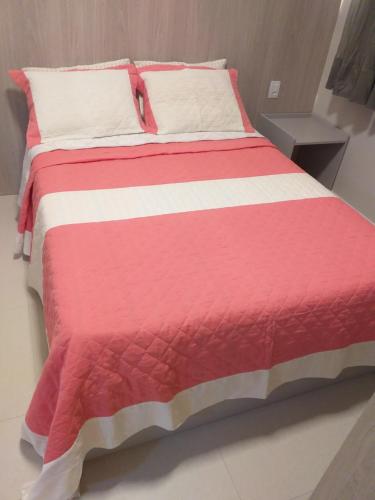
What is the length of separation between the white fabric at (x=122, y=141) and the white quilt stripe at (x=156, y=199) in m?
0.41

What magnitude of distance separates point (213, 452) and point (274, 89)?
7.33 feet

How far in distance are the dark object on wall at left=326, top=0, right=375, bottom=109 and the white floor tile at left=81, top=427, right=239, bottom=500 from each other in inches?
78.6

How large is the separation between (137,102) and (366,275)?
4.82 feet

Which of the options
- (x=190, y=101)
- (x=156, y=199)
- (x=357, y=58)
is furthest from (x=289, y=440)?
(x=357, y=58)

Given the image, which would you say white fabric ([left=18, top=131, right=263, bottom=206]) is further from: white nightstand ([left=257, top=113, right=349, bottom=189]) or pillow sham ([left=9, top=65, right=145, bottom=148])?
white nightstand ([left=257, top=113, right=349, bottom=189])

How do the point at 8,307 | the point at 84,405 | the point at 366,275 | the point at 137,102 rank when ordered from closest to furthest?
the point at 84,405
the point at 366,275
the point at 8,307
the point at 137,102

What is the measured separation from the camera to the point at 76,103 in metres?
1.99

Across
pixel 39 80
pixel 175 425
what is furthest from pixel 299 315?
pixel 39 80

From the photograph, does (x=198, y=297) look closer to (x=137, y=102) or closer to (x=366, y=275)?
(x=366, y=275)

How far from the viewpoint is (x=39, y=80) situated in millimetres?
1988

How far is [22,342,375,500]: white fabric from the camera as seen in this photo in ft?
3.67

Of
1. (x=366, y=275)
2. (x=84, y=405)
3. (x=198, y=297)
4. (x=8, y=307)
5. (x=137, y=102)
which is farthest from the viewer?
(x=137, y=102)

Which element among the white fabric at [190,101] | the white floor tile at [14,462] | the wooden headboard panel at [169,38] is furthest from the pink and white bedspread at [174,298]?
the wooden headboard panel at [169,38]

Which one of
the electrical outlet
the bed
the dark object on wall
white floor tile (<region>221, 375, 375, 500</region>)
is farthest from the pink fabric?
the electrical outlet
